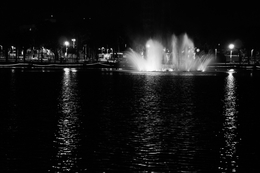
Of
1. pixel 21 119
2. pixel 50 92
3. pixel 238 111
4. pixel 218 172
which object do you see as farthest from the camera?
pixel 50 92

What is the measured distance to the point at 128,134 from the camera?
18.3 m

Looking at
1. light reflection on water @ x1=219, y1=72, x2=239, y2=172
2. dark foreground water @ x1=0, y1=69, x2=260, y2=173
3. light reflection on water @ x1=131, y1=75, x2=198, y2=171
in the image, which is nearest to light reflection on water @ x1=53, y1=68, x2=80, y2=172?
dark foreground water @ x1=0, y1=69, x2=260, y2=173

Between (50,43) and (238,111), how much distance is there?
4636 inches

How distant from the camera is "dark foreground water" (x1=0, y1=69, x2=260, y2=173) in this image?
1398 cm

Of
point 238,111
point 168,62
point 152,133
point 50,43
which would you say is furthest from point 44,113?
point 50,43

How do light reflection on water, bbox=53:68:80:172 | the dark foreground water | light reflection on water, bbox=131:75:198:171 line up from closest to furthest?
light reflection on water, bbox=53:68:80:172 < the dark foreground water < light reflection on water, bbox=131:75:198:171

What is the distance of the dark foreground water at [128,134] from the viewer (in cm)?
1398

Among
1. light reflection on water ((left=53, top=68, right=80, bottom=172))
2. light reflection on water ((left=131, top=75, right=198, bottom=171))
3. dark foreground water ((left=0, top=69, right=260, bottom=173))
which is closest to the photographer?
light reflection on water ((left=53, top=68, right=80, bottom=172))

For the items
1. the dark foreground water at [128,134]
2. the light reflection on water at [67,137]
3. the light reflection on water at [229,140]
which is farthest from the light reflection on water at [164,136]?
the light reflection on water at [67,137]

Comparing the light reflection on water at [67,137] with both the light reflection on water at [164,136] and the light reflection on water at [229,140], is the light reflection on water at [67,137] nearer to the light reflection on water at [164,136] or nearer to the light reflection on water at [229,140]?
the light reflection on water at [164,136]

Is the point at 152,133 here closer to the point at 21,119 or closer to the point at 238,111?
the point at 21,119

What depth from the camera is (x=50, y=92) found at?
35.6 m

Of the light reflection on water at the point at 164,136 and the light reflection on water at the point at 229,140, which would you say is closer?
the light reflection on water at the point at 229,140

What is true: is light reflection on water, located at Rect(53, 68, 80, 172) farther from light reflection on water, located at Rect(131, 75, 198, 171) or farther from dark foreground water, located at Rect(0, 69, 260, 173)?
light reflection on water, located at Rect(131, 75, 198, 171)
